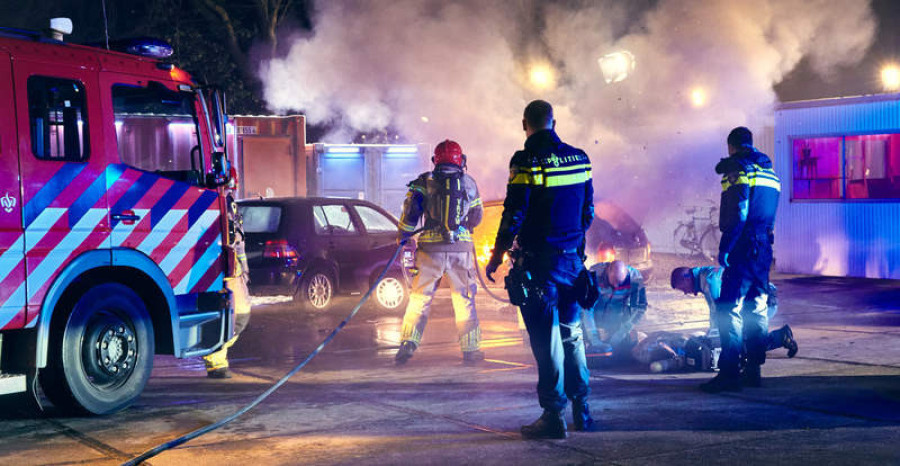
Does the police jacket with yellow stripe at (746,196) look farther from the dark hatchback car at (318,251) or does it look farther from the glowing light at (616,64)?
the glowing light at (616,64)

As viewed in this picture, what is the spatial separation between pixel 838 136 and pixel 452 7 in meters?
8.65

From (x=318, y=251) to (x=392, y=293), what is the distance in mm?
1119

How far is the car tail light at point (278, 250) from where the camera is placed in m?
11.4

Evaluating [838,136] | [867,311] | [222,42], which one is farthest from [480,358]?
[222,42]

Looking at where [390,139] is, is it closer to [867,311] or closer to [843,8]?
[843,8]

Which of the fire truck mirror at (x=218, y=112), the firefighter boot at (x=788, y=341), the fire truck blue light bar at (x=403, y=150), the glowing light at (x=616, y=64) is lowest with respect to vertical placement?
the firefighter boot at (x=788, y=341)

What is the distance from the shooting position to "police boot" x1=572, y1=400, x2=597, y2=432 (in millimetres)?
5543

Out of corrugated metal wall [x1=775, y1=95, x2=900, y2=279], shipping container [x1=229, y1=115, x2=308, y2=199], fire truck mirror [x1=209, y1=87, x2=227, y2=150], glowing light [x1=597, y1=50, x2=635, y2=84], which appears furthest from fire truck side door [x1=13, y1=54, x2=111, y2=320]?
glowing light [x1=597, y1=50, x2=635, y2=84]

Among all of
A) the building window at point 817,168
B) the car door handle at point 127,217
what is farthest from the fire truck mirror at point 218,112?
the building window at point 817,168

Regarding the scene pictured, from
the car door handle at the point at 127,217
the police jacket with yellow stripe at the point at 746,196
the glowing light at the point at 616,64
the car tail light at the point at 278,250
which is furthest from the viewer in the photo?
the glowing light at the point at 616,64

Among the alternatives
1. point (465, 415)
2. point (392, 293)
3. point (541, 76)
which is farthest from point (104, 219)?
point (541, 76)

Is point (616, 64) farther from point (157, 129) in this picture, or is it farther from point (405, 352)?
point (157, 129)

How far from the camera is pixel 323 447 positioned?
17.2 feet

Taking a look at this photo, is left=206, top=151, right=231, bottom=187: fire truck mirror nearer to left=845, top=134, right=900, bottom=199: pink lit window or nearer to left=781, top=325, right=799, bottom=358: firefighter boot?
left=781, top=325, right=799, bottom=358: firefighter boot
